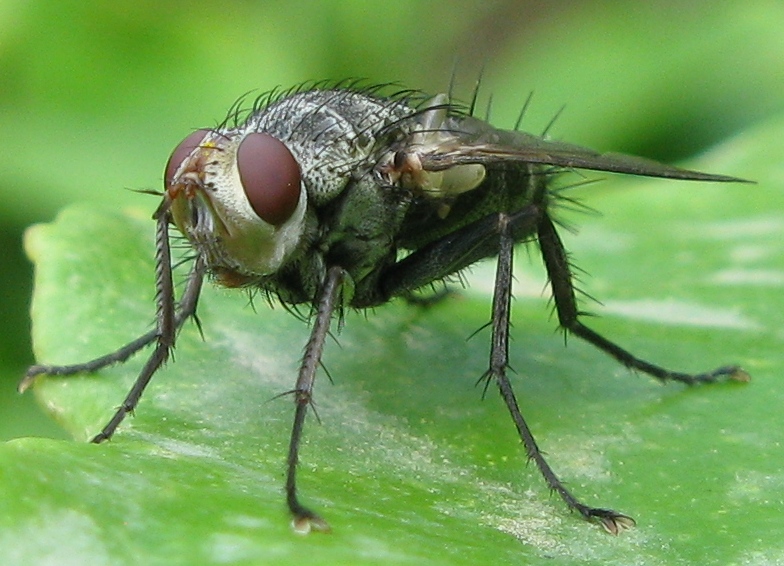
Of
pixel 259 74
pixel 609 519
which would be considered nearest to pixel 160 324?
pixel 609 519

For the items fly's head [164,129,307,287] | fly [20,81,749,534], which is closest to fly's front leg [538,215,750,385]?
fly [20,81,749,534]

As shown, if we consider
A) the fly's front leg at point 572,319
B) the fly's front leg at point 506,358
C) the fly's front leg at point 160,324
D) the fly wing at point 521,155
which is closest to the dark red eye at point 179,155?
the fly's front leg at point 160,324

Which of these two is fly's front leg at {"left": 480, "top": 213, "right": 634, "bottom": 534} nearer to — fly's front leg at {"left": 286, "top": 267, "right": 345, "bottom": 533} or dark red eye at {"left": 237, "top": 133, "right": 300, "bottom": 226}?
fly's front leg at {"left": 286, "top": 267, "right": 345, "bottom": 533}

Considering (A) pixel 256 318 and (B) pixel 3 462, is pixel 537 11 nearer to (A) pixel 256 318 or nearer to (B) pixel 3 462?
(A) pixel 256 318

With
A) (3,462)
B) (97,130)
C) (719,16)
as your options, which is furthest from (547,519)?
(719,16)

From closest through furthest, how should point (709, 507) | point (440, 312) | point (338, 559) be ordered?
point (338, 559) → point (709, 507) → point (440, 312)
